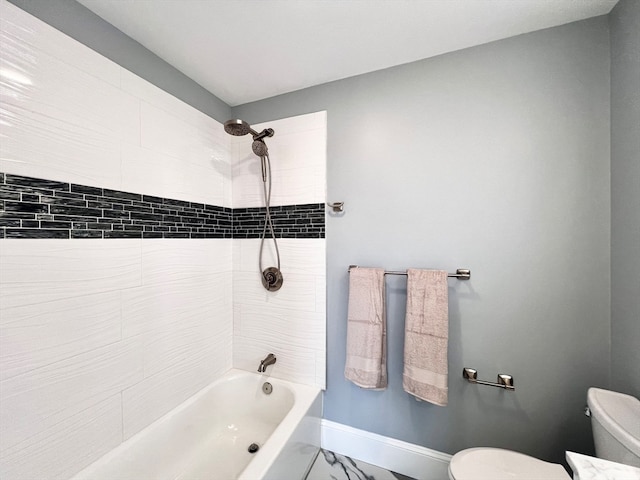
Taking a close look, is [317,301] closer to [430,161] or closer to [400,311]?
[400,311]

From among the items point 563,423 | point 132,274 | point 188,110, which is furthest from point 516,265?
point 188,110

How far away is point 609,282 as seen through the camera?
107 cm

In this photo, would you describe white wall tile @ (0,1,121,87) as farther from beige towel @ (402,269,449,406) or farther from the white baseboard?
the white baseboard

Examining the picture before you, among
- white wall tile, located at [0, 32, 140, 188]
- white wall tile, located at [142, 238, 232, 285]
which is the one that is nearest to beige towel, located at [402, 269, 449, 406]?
white wall tile, located at [142, 238, 232, 285]

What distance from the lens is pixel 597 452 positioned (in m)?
0.90

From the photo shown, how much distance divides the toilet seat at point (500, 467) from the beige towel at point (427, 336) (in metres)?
0.22

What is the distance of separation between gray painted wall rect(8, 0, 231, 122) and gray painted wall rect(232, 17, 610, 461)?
0.93 m

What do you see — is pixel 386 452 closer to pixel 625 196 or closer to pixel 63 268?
pixel 625 196

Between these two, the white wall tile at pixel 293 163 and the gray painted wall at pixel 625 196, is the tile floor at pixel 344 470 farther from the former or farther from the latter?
the white wall tile at pixel 293 163

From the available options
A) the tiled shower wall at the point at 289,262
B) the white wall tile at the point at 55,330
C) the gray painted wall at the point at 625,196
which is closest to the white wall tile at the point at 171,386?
the tiled shower wall at the point at 289,262

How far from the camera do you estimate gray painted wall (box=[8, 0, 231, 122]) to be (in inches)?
37.0

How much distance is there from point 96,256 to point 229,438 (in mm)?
1370

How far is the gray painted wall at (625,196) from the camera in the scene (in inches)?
36.7

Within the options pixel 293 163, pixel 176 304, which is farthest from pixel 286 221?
pixel 176 304
